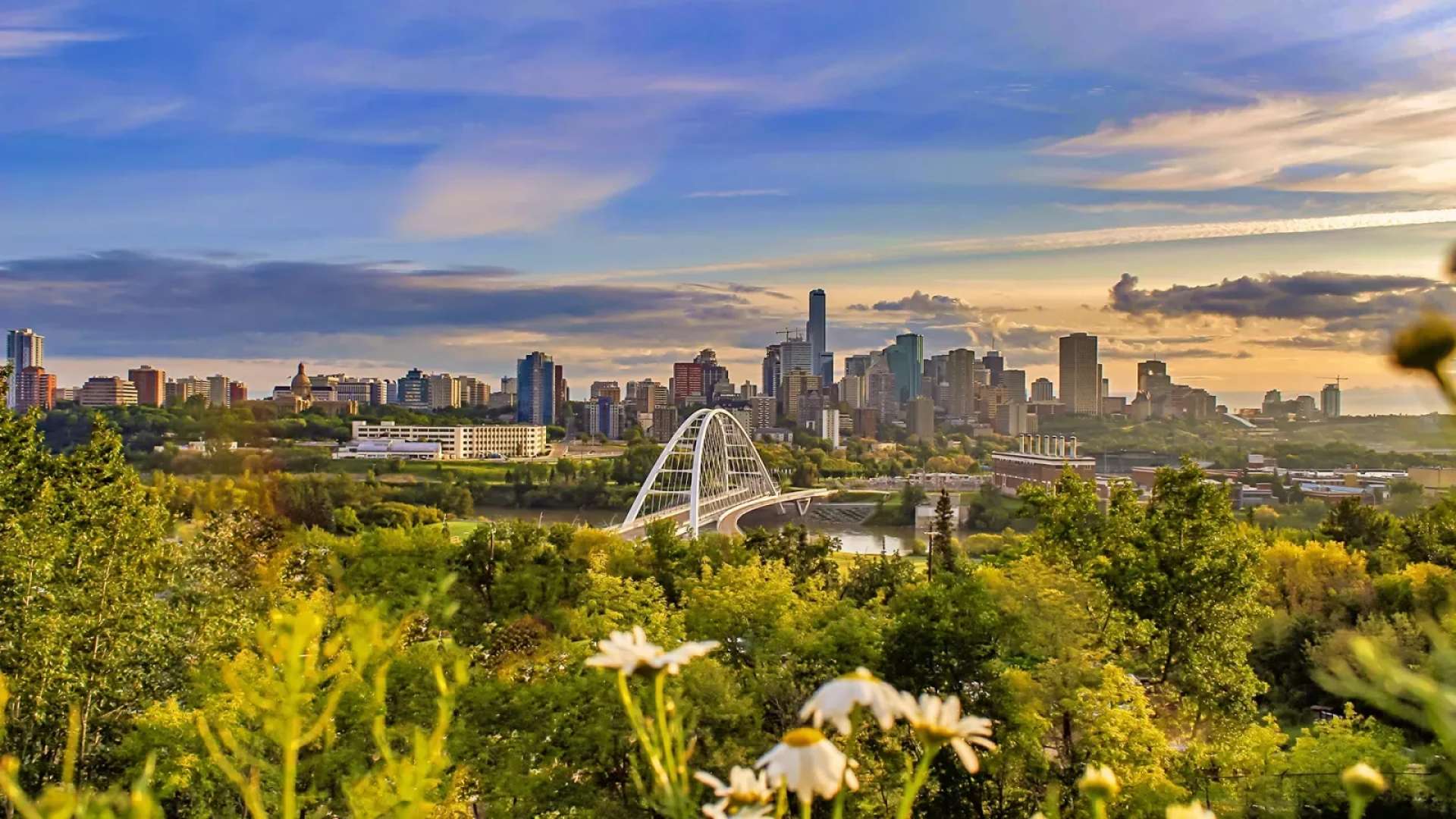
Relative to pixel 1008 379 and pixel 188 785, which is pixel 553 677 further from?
pixel 1008 379

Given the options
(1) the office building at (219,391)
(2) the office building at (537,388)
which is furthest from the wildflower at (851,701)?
(2) the office building at (537,388)

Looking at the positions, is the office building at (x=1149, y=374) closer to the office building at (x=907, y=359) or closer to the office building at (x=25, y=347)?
the office building at (x=25, y=347)

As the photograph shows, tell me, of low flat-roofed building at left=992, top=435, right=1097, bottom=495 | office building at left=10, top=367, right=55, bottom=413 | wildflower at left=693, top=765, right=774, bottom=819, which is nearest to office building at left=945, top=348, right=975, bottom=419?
low flat-roofed building at left=992, top=435, right=1097, bottom=495

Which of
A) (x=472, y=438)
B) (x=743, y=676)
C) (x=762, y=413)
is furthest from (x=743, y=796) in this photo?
(x=762, y=413)

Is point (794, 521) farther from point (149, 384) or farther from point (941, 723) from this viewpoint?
point (941, 723)

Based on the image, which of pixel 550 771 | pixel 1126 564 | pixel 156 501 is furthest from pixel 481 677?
pixel 1126 564

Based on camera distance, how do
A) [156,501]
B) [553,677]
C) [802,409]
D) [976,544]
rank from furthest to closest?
[802,409]
[976,544]
[156,501]
[553,677]
